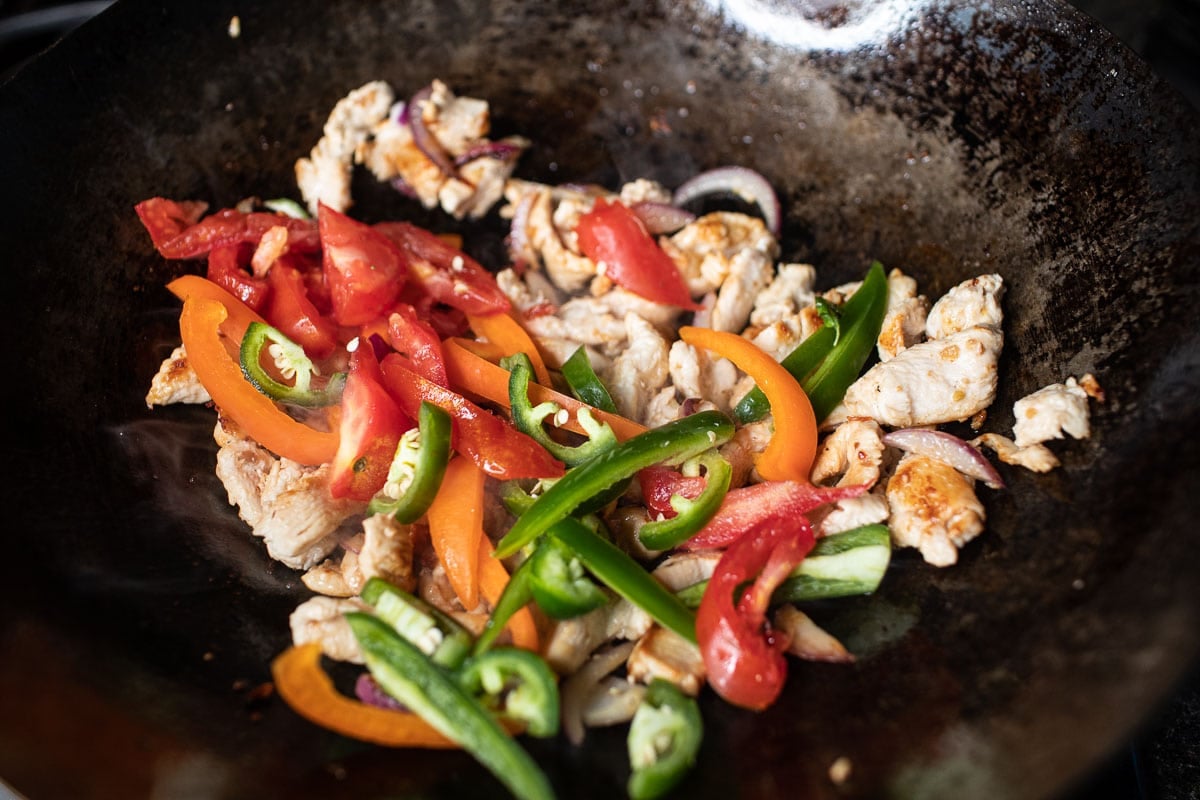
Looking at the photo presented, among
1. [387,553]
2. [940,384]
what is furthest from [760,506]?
[387,553]

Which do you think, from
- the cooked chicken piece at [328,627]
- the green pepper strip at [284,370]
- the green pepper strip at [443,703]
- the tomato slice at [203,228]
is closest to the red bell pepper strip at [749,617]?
the green pepper strip at [443,703]

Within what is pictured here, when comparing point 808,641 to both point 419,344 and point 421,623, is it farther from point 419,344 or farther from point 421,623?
point 419,344

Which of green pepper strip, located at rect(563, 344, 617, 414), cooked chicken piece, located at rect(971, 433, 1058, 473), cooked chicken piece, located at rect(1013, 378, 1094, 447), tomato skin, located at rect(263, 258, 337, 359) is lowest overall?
tomato skin, located at rect(263, 258, 337, 359)

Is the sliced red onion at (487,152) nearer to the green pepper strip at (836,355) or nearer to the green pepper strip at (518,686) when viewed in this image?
the green pepper strip at (836,355)

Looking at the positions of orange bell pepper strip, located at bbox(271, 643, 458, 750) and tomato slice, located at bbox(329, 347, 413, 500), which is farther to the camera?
tomato slice, located at bbox(329, 347, 413, 500)

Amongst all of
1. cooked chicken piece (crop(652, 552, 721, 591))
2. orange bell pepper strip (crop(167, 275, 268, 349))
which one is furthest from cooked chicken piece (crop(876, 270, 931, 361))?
orange bell pepper strip (crop(167, 275, 268, 349))

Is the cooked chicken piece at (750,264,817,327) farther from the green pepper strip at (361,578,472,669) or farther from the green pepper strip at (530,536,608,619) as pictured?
the green pepper strip at (361,578,472,669)
